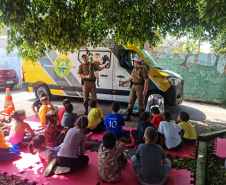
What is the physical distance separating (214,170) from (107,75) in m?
5.00

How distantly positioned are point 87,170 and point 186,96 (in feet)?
26.6

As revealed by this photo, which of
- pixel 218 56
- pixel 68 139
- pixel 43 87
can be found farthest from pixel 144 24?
pixel 218 56

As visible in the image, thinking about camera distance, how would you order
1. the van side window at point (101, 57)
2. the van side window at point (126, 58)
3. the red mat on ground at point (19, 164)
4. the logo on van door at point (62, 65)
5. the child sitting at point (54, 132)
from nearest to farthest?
1. the red mat on ground at point (19, 164)
2. the child sitting at point (54, 132)
3. the van side window at point (126, 58)
4. the van side window at point (101, 57)
5. the logo on van door at point (62, 65)

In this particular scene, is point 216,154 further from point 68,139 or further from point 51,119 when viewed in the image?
point 51,119

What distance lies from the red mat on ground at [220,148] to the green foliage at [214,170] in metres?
0.09

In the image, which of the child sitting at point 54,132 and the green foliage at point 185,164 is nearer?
the green foliage at point 185,164

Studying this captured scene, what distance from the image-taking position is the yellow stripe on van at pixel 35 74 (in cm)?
878

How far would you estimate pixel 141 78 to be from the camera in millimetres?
6363

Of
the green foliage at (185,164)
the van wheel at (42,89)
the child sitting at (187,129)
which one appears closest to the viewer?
the green foliage at (185,164)

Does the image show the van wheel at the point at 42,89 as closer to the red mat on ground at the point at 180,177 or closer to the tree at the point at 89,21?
the tree at the point at 89,21

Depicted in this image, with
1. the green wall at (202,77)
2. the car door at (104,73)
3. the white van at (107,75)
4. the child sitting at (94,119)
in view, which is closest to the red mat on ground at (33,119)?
the white van at (107,75)

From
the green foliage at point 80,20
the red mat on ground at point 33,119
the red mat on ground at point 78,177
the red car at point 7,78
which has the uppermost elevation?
the green foliage at point 80,20

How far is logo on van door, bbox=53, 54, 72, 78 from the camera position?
839 centimetres

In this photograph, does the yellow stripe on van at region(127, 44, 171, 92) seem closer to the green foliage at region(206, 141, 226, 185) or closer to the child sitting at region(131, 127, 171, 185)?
the green foliage at region(206, 141, 226, 185)
